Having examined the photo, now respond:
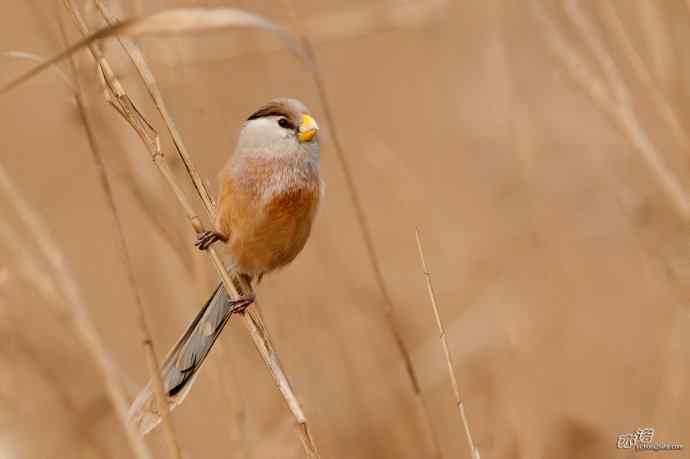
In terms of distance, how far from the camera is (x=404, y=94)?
5598mm

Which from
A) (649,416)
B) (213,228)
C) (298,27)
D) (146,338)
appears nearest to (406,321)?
(649,416)

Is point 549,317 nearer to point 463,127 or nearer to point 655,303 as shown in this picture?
point 655,303

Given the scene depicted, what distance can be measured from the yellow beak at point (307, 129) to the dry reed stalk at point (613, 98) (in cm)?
73

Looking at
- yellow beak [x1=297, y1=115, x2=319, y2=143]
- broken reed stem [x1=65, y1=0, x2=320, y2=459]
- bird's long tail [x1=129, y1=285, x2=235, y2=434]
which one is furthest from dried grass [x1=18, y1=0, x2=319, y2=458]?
yellow beak [x1=297, y1=115, x2=319, y2=143]

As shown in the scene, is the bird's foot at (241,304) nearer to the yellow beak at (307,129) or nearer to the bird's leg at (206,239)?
the bird's leg at (206,239)

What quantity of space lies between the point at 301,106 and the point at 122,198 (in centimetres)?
225

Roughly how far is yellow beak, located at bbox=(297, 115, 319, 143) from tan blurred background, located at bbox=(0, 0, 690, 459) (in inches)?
8.8

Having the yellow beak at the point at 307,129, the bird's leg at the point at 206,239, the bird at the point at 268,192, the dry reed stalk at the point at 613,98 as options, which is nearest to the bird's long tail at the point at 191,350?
the bird at the point at 268,192

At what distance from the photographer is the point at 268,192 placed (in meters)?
2.49

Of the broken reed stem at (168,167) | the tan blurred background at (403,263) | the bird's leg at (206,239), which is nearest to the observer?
the broken reed stem at (168,167)

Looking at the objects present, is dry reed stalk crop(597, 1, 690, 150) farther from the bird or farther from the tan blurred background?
the bird

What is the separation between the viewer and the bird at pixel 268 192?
249 cm

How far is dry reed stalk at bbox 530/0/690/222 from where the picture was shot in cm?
231

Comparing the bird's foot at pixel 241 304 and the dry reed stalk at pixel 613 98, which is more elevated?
the dry reed stalk at pixel 613 98
